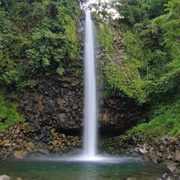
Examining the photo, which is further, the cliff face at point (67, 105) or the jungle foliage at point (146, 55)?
the jungle foliage at point (146, 55)

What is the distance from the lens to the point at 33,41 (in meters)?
16.0

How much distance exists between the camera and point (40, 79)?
15.6 meters

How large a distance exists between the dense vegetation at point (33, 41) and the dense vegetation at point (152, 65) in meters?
3.21

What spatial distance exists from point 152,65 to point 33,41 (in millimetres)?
8647

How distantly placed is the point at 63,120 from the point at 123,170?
6.10 m

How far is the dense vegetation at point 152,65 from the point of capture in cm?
1365

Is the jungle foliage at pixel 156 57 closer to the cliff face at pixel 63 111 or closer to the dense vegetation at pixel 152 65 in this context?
the dense vegetation at pixel 152 65

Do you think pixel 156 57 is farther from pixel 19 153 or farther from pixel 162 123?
pixel 19 153

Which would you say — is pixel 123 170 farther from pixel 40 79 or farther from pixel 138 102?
pixel 40 79

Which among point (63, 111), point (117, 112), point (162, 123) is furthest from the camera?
point (117, 112)

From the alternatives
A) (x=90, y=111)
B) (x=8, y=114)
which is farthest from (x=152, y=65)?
(x=8, y=114)

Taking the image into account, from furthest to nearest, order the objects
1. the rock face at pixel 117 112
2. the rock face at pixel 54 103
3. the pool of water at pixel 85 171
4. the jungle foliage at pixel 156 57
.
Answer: the rock face at pixel 117 112 < the rock face at pixel 54 103 < the jungle foliage at pixel 156 57 < the pool of water at pixel 85 171

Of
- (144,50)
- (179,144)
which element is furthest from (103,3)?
(179,144)

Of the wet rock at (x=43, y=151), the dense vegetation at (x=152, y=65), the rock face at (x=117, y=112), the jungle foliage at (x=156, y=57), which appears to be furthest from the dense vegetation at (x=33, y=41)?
the jungle foliage at (x=156, y=57)
